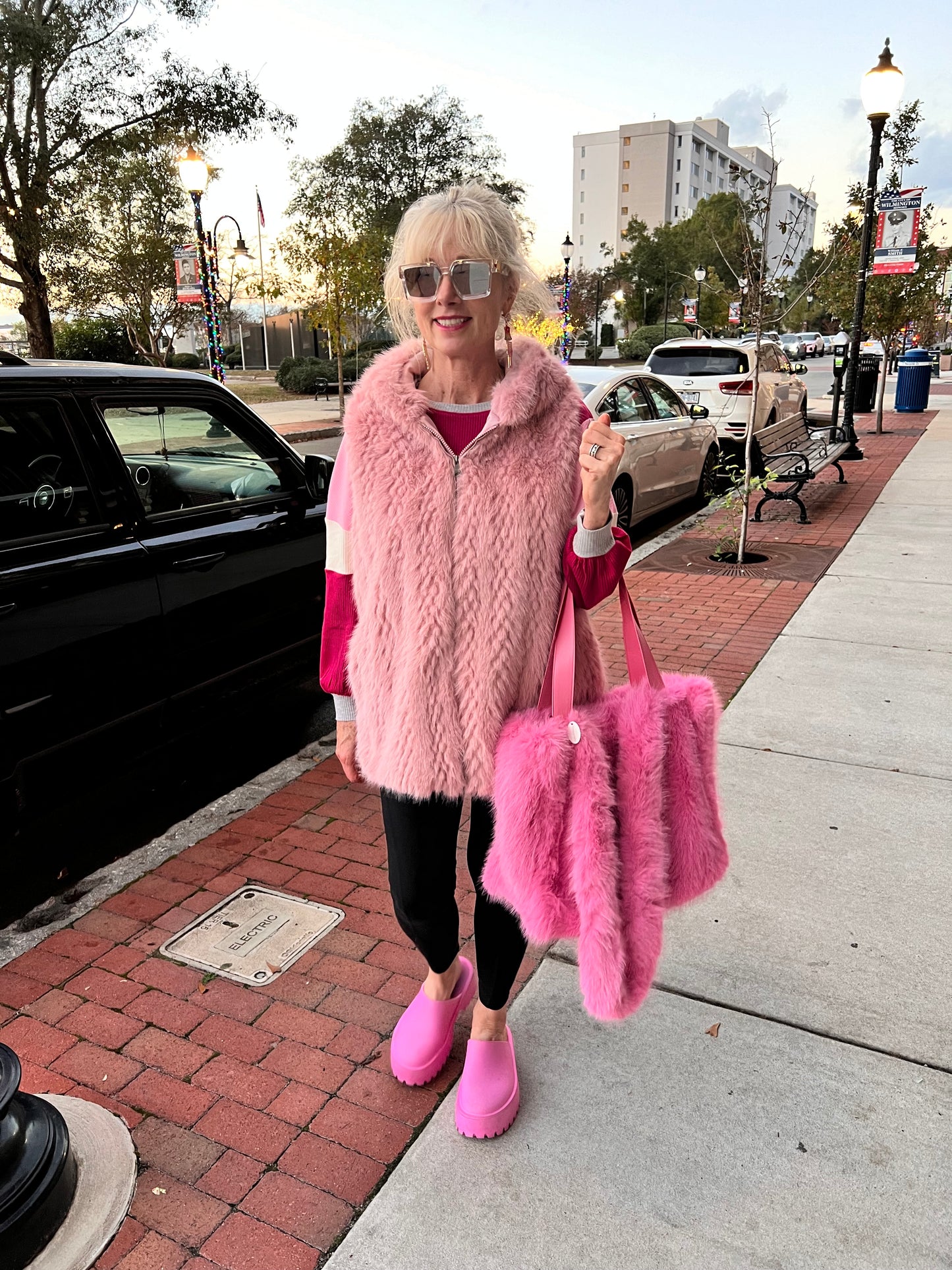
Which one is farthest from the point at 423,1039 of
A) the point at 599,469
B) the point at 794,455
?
the point at 794,455

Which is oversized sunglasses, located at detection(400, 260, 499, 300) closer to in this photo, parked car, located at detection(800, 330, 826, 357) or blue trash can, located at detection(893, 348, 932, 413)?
blue trash can, located at detection(893, 348, 932, 413)

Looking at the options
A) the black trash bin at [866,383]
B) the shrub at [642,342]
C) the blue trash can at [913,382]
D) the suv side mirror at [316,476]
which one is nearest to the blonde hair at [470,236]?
the suv side mirror at [316,476]

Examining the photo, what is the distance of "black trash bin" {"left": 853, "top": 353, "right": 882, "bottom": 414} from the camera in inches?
745

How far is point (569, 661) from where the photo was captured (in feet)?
6.11

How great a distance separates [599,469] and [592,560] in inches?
7.2

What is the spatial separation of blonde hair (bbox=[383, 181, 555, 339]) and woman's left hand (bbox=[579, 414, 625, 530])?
39cm

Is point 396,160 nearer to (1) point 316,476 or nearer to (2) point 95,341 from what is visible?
(2) point 95,341

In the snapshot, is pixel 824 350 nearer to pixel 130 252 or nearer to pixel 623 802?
pixel 130 252

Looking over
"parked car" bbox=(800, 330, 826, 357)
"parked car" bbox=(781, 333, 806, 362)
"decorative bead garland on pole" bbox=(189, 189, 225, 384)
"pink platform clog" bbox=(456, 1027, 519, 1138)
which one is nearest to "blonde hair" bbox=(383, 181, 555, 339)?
"pink platform clog" bbox=(456, 1027, 519, 1138)

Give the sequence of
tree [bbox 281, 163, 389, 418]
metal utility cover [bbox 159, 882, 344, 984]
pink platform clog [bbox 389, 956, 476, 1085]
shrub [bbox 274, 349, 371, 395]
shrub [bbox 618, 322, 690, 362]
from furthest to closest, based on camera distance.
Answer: shrub [bbox 618, 322, 690, 362], shrub [bbox 274, 349, 371, 395], tree [bbox 281, 163, 389, 418], metal utility cover [bbox 159, 882, 344, 984], pink platform clog [bbox 389, 956, 476, 1085]

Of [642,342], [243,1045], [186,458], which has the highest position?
[642,342]

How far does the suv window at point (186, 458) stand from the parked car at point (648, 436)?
4120 millimetres

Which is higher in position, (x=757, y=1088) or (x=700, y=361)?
(x=700, y=361)

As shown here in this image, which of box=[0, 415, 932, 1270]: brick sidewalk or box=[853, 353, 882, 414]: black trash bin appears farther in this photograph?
box=[853, 353, 882, 414]: black trash bin
